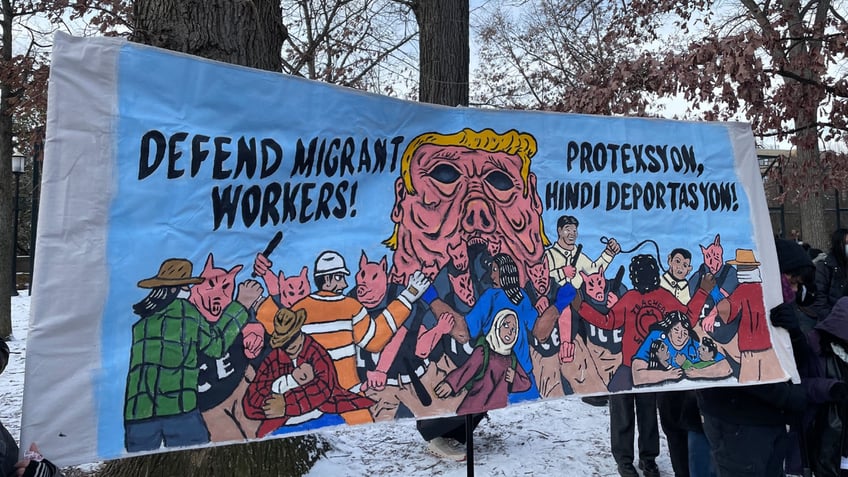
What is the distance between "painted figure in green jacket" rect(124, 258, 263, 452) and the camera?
2328 mm

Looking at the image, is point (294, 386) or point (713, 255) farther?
point (713, 255)

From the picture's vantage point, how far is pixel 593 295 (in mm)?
3271

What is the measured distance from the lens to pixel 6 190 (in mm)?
11227

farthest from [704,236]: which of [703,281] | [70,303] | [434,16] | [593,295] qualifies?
[434,16]

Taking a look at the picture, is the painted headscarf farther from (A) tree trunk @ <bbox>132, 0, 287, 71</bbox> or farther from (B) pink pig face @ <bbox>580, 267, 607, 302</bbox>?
(A) tree trunk @ <bbox>132, 0, 287, 71</bbox>

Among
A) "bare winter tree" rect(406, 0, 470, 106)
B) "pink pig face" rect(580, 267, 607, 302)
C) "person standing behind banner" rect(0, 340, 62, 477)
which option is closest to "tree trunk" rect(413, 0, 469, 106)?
"bare winter tree" rect(406, 0, 470, 106)

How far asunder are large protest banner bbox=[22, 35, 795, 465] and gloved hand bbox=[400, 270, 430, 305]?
0.4 inches

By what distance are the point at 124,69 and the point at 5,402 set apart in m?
5.51

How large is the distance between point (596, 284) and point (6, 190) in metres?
11.7

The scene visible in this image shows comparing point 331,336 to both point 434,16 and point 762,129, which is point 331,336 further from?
point 762,129

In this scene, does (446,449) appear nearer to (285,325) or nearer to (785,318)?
(785,318)

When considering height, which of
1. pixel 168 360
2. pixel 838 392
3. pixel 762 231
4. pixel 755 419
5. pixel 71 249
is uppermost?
pixel 762 231

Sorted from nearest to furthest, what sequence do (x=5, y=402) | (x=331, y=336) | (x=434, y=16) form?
(x=331, y=336)
(x=5, y=402)
(x=434, y=16)

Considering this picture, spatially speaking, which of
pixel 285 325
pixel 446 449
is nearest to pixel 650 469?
pixel 446 449
